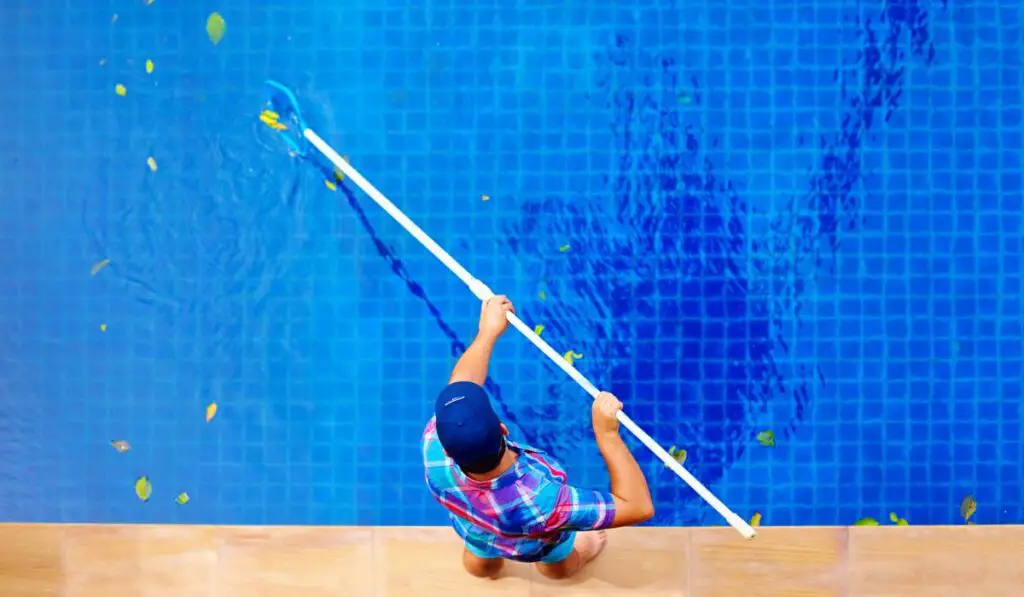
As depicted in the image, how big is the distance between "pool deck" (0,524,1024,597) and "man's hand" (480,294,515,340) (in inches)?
22.9

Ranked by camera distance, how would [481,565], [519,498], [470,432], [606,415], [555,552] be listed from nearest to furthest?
[470,432]
[519,498]
[606,415]
[555,552]
[481,565]

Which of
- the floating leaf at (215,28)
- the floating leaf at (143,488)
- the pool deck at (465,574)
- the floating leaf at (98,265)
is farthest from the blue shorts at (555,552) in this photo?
the floating leaf at (215,28)

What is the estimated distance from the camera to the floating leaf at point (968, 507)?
2070mm

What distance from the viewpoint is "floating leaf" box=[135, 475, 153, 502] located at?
209cm

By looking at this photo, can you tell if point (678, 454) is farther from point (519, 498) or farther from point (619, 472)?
point (519, 498)

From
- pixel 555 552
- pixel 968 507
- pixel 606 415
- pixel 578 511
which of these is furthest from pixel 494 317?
pixel 968 507

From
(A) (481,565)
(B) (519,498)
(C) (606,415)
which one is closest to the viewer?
(B) (519,498)

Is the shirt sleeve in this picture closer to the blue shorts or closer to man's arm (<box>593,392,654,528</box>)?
man's arm (<box>593,392,654,528</box>)

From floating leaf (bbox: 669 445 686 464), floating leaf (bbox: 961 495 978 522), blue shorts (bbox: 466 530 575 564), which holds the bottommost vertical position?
blue shorts (bbox: 466 530 575 564)

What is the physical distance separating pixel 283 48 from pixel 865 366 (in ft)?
5.08

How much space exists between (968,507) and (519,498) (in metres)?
1.17

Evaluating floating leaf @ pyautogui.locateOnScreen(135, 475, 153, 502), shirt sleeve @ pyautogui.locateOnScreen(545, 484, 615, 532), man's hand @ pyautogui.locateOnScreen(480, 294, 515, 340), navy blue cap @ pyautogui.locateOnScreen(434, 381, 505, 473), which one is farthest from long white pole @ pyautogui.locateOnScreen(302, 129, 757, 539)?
floating leaf @ pyautogui.locateOnScreen(135, 475, 153, 502)

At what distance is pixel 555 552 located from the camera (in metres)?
1.90

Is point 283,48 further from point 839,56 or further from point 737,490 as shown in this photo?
point 737,490
